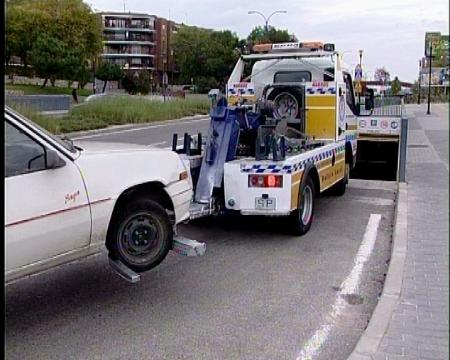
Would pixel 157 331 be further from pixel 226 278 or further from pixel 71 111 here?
pixel 71 111

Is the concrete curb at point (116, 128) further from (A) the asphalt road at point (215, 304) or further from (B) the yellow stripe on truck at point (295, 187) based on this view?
(A) the asphalt road at point (215, 304)

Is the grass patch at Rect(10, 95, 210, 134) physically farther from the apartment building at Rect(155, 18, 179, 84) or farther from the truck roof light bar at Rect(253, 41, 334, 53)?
the apartment building at Rect(155, 18, 179, 84)

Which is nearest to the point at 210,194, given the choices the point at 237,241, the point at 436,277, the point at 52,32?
the point at 237,241

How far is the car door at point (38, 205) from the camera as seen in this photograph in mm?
4172

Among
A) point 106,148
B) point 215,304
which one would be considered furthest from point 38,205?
point 215,304

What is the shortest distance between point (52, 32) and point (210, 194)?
57.9 metres

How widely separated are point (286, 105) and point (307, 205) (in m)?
2.16

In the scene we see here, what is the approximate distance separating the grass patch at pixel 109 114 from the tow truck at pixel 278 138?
557 inches

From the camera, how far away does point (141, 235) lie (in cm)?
524

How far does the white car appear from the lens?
4254 millimetres

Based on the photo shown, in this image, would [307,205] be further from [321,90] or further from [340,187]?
[340,187]

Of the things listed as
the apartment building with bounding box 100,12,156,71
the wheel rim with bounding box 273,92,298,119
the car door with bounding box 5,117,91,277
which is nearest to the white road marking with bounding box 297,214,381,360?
the car door with bounding box 5,117,91,277

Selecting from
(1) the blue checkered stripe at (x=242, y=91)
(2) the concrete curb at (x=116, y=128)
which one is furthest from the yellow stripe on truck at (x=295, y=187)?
(2) the concrete curb at (x=116, y=128)

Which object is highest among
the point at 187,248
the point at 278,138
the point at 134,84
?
the point at 134,84
